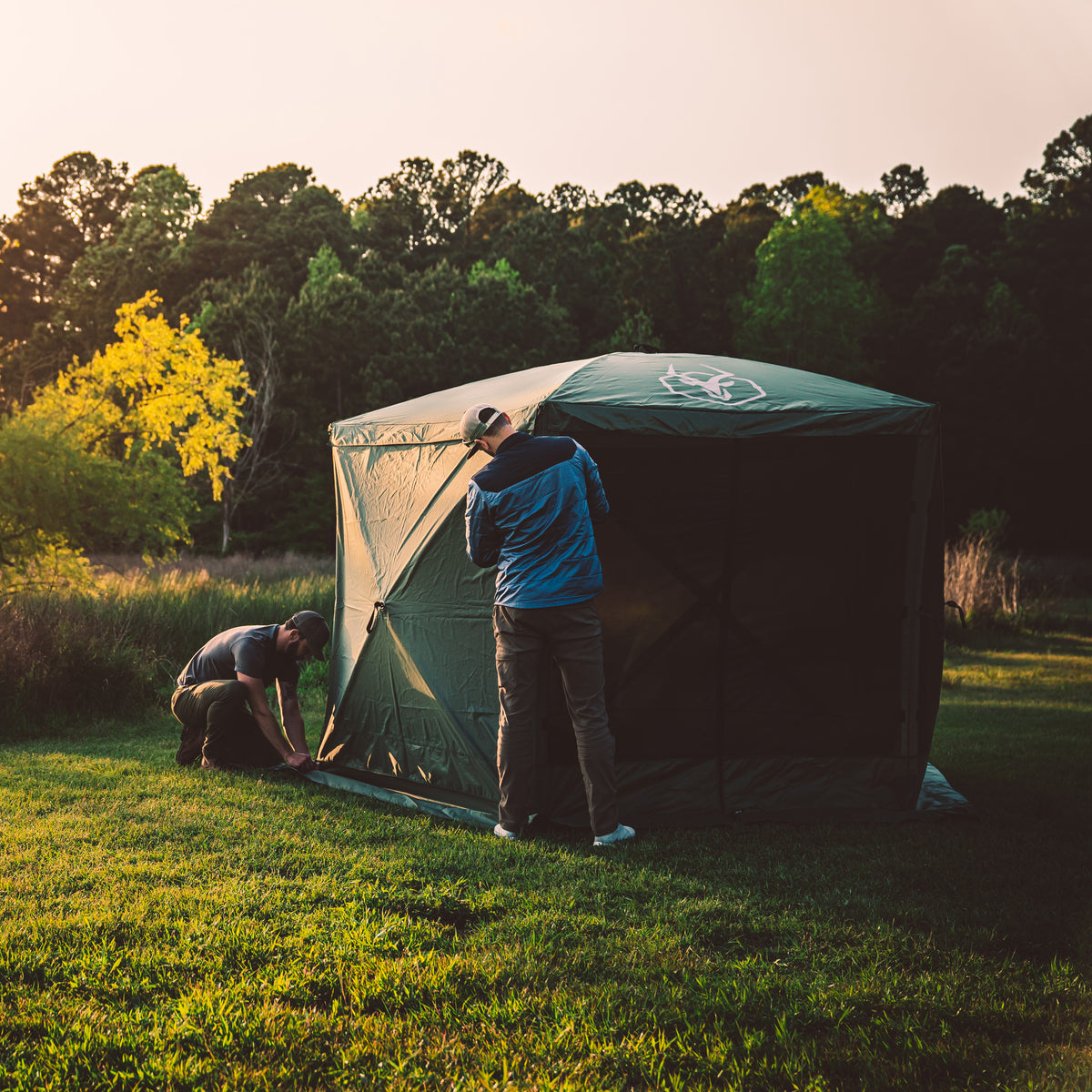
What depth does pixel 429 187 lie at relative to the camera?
41.2m

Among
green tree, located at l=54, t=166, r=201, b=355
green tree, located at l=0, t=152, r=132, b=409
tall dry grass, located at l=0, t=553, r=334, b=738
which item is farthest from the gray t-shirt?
green tree, located at l=0, t=152, r=132, b=409

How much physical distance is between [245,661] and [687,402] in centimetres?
276

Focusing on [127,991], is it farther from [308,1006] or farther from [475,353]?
[475,353]

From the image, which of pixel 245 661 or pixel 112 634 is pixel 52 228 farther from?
pixel 245 661

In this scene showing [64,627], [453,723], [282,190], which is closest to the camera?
[453,723]

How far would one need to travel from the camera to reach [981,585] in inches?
511

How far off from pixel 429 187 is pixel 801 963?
42.2 m

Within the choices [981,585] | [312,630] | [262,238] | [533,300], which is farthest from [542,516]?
[262,238]

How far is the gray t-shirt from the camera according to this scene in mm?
5227

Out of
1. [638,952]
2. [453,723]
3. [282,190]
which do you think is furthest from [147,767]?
[282,190]

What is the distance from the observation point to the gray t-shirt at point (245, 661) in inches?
206

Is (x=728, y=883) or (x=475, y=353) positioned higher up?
(x=475, y=353)

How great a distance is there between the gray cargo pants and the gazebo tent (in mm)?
328

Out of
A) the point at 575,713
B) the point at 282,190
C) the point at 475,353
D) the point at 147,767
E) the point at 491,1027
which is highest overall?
the point at 282,190
